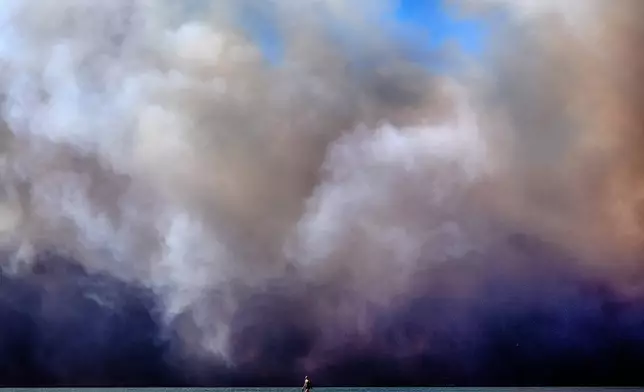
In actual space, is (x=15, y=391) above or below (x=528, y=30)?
below

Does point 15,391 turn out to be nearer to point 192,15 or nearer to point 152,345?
point 152,345

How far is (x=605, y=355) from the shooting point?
47312 mm

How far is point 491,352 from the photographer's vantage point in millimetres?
46969

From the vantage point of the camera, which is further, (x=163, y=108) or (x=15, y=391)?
(x=15, y=391)

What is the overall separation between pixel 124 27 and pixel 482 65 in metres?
20.3

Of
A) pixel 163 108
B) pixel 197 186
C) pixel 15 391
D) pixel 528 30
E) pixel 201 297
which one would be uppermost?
pixel 528 30

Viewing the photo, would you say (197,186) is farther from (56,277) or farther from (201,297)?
(56,277)

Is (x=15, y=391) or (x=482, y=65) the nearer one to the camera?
(x=482, y=65)

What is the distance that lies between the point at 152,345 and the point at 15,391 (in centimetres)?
1056

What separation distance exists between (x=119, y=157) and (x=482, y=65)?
21.3 meters

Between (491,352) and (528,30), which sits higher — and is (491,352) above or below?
below

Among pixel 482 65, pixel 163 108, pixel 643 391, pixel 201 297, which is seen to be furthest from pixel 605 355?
pixel 163 108

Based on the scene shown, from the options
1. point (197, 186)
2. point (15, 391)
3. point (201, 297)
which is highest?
point (197, 186)

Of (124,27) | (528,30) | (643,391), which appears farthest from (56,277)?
(643,391)
